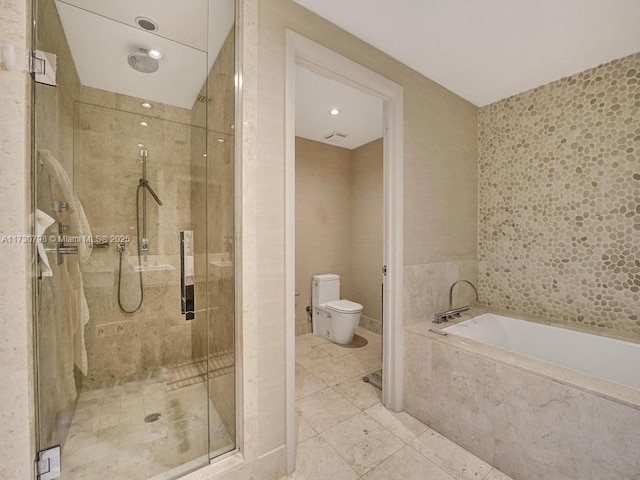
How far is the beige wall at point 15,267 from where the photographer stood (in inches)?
33.1

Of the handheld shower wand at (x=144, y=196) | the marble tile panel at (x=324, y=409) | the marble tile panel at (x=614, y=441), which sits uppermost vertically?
the handheld shower wand at (x=144, y=196)

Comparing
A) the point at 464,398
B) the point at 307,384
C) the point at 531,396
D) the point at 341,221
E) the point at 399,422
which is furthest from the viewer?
the point at 341,221

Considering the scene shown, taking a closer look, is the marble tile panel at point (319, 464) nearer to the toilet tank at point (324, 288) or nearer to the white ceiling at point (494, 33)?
the toilet tank at point (324, 288)

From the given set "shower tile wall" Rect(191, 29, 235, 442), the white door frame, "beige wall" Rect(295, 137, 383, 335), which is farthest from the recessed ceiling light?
"beige wall" Rect(295, 137, 383, 335)

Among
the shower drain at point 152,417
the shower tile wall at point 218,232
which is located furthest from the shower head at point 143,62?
the shower drain at point 152,417

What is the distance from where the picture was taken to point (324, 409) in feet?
6.32

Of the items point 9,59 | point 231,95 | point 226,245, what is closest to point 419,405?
point 226,245

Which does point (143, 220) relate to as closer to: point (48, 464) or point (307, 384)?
point (48, 464)

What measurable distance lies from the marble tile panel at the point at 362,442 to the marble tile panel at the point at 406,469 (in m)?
0.03

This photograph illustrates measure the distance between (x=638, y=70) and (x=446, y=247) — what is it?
1.71 meters

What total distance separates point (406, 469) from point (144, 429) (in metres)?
1.49

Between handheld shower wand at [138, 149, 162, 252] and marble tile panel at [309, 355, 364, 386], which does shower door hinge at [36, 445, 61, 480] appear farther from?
marble tile panel at [309, 355, 364, 386]

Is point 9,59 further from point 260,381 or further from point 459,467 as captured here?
point 459,467

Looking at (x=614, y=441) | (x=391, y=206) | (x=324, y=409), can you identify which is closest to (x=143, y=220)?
(x=391, y=206)
